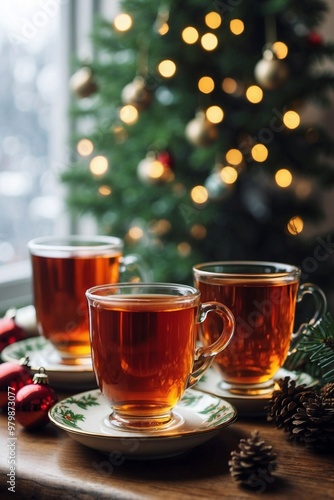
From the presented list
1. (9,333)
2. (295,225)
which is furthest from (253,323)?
(295,225)

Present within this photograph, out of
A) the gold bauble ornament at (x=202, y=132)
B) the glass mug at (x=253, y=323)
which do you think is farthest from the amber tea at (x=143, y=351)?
the gold bauble ornament at (x=202, y=132)

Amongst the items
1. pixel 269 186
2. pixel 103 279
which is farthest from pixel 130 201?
pixel 103 279

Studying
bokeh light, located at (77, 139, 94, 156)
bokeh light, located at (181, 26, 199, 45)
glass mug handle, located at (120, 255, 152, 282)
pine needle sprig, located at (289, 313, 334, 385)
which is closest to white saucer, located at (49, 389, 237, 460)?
pine needle sprig, located at (289, 313, 334, 385)

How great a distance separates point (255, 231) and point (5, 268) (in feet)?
2.52

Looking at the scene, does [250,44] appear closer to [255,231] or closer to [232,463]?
A: [255,231]

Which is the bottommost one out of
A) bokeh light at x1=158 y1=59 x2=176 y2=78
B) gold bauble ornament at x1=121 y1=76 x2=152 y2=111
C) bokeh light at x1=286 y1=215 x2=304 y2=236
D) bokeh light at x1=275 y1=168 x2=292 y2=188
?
bokeh light at x1=286 y1=215 x2=304 y2=236

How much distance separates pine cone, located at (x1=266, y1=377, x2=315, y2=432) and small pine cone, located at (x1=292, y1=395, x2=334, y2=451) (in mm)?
21

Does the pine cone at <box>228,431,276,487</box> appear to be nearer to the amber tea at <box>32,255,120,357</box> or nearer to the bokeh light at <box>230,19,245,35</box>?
the amber tea at <box>32,255,120,357</box>

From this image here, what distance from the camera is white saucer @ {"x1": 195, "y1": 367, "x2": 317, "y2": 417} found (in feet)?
2.64

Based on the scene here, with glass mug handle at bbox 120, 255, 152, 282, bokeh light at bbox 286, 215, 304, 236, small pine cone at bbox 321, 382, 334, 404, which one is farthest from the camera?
bokeh light at bbox 286, 215, 304, 236

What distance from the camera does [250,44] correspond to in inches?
80.0

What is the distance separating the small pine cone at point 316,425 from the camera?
0.71 metres

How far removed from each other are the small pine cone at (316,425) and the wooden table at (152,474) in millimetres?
12

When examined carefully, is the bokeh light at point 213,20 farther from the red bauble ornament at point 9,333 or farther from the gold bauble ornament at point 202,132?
the red bauble ornament at point 9,333
